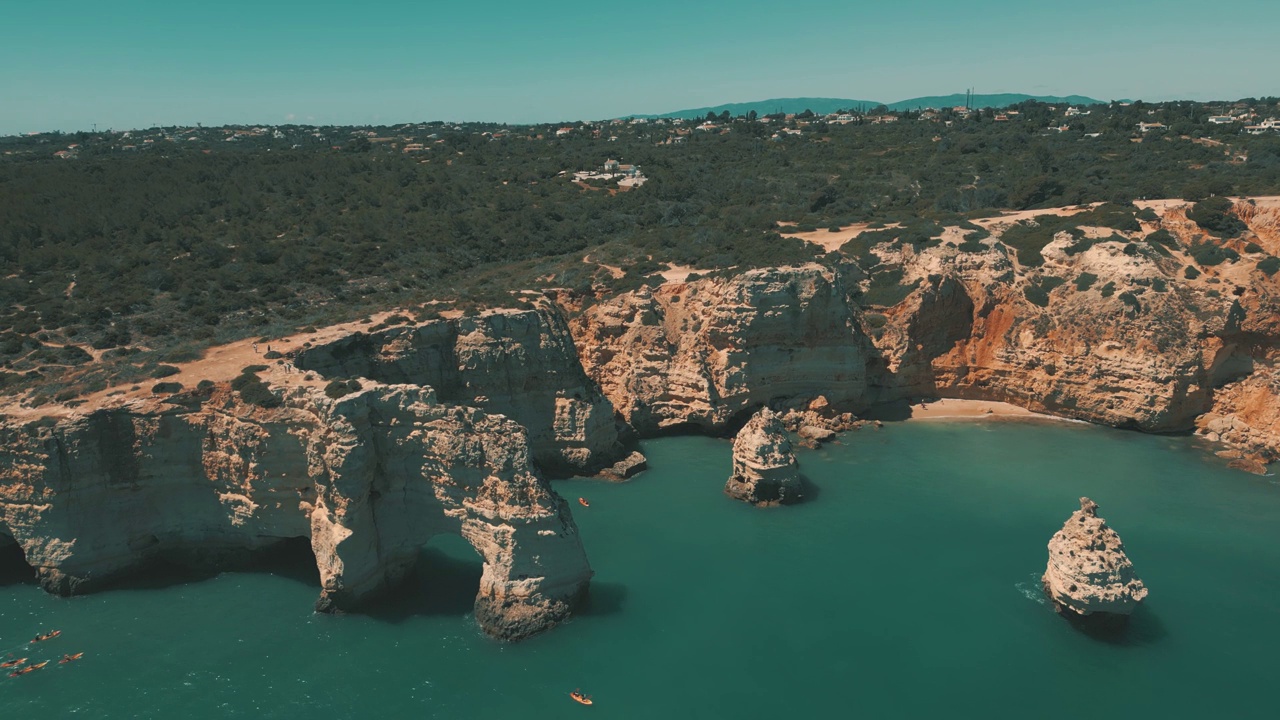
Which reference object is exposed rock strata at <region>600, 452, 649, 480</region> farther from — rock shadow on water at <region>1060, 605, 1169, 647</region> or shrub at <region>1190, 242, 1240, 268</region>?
shrub at <region>1190, 242, 1240, 268</region>

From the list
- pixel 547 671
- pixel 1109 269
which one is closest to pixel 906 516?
pixel 547 671

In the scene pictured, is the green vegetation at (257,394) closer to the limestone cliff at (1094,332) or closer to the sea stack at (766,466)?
the sea stack at (766,466)

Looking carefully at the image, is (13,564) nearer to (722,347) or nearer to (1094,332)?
(722,347)

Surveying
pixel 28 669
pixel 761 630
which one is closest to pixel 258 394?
pixel 28 669

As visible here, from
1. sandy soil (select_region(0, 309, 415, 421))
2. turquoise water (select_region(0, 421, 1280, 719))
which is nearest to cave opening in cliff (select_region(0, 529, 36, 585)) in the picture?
turquoise water (select_region(0, 421, 1280, 719))

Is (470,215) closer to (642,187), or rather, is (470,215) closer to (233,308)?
(642,187)

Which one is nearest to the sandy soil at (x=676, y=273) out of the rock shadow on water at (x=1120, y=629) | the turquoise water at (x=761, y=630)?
the turquoise water at (x=761, y=630)
